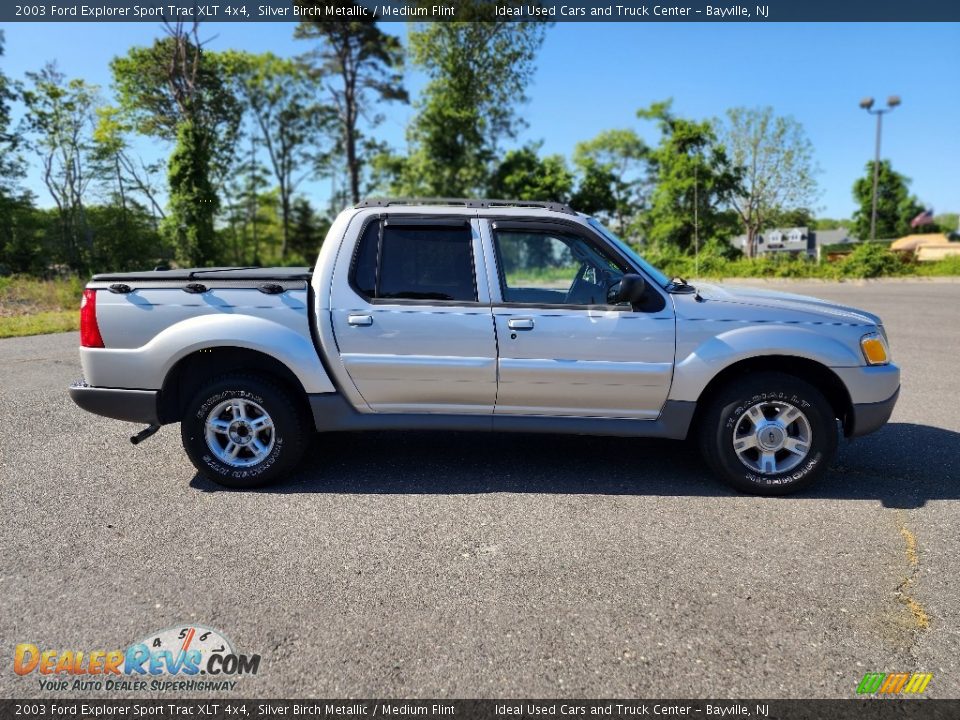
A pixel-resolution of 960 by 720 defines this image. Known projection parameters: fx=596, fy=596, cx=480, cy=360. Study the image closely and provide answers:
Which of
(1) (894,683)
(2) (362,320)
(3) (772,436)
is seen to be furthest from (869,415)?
(2) (362,320)

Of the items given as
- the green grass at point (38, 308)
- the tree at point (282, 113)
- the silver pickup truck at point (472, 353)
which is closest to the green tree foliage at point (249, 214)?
the tree at point (282, 113)

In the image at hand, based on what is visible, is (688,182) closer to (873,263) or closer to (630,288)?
(873,263)

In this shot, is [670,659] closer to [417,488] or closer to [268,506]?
[417,488]

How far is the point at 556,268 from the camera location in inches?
173

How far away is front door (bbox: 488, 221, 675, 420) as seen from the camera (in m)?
3.83

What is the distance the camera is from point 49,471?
434cm

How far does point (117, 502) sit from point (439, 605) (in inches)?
95.4

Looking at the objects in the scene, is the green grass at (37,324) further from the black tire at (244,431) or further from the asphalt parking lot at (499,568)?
the black tire at (244,431)

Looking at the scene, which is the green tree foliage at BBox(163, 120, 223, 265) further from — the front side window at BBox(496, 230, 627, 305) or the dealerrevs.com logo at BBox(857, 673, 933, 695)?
the dealerrevs.com logo at BBox(857, 673, 933, 695)

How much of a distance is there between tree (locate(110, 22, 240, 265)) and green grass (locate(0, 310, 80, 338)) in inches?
580

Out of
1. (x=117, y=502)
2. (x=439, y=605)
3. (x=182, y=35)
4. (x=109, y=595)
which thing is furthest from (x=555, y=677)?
(x=182, y=35)

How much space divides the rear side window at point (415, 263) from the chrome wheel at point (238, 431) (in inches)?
43.5

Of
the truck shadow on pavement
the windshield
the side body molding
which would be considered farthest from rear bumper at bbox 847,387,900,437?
the side body molding

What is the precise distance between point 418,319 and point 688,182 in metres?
38.1
